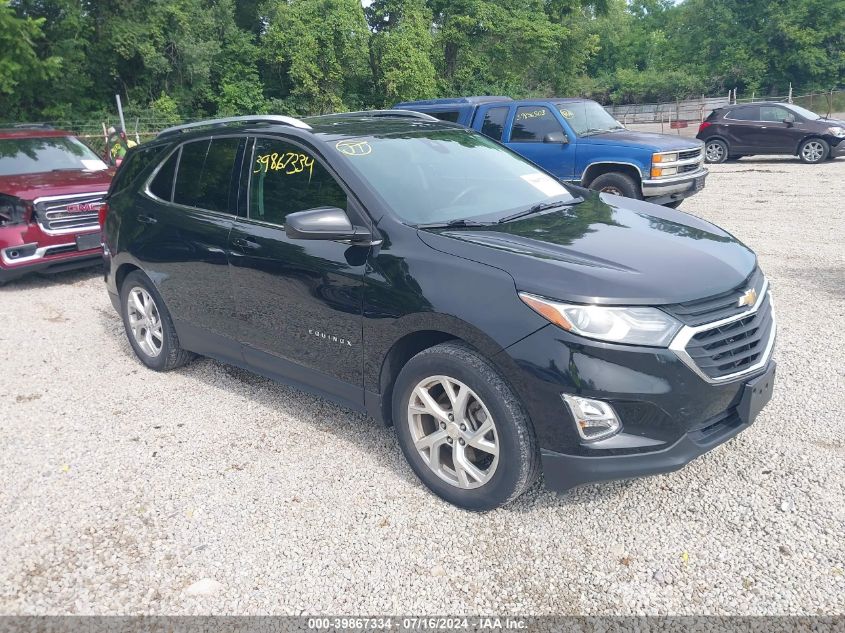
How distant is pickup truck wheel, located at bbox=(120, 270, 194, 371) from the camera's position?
5043 mm

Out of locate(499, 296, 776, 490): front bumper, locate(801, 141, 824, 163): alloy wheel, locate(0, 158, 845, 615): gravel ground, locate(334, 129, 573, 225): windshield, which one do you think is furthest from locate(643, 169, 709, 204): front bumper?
locate(801, 141, 824, 163): alloy wheel

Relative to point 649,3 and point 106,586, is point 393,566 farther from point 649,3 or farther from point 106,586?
point 649,3

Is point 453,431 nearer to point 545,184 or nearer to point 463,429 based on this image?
point 463,429

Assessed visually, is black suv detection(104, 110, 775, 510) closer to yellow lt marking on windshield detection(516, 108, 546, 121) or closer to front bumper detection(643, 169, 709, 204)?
front bumper detection(643, 169, 709, 204)

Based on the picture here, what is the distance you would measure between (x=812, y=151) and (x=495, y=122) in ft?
35.5

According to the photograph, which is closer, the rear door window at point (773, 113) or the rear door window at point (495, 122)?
the rear door window at point (495, 122)

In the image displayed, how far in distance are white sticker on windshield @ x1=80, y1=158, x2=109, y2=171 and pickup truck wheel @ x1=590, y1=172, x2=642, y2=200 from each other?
683 cm

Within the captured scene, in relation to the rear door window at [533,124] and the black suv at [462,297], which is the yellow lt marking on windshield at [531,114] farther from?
the black suv at [462,297]

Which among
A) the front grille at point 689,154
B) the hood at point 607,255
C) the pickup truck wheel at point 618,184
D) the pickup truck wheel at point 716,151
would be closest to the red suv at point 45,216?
the hood at point 607,255

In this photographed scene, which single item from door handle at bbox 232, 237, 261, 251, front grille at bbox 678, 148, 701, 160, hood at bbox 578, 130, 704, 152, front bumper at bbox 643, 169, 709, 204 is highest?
door handle at bbox 232, 237, 261, 251

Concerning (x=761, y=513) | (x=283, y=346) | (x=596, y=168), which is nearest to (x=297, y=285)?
(x=283, y=346)

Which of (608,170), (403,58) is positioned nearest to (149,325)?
(608,170)

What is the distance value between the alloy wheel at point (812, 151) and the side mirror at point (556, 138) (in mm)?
10387

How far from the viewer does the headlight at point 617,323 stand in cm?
279
